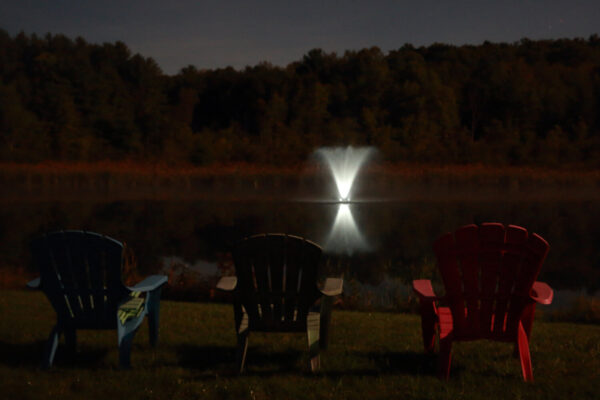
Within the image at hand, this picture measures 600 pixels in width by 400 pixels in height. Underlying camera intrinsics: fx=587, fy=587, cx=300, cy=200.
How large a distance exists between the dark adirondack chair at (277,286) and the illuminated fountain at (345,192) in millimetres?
15364

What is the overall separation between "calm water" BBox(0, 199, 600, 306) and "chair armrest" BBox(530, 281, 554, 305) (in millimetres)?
5775

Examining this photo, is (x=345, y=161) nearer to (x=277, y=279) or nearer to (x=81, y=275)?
(x=277, y=279)

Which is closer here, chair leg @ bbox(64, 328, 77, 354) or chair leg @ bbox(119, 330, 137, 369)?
chair leg @ bbox(119, 330, 137, 369)

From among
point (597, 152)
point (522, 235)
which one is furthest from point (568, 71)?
point (522, 235)

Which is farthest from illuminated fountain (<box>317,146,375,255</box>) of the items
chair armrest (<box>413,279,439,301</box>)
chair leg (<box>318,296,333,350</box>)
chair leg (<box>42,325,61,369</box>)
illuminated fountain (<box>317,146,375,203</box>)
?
chair leg (<box>42,325,61,369</box>)

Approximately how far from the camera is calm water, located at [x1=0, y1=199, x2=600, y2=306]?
54.7 ft

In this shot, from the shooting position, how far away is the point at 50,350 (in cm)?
424

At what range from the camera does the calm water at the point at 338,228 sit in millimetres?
16672

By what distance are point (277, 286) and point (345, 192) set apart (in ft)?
124

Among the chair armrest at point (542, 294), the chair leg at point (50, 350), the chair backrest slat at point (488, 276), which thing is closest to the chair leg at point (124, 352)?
the chair leg at point (50, 350)

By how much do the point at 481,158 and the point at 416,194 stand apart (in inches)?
558

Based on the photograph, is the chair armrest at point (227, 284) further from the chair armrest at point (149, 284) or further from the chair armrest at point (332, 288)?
the chair armrest at point (332, 288)

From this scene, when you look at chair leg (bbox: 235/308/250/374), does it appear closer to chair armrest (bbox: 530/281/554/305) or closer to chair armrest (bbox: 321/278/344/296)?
chair armrest (bbox: 321/278/344/296)

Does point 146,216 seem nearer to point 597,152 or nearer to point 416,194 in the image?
point 416,194
